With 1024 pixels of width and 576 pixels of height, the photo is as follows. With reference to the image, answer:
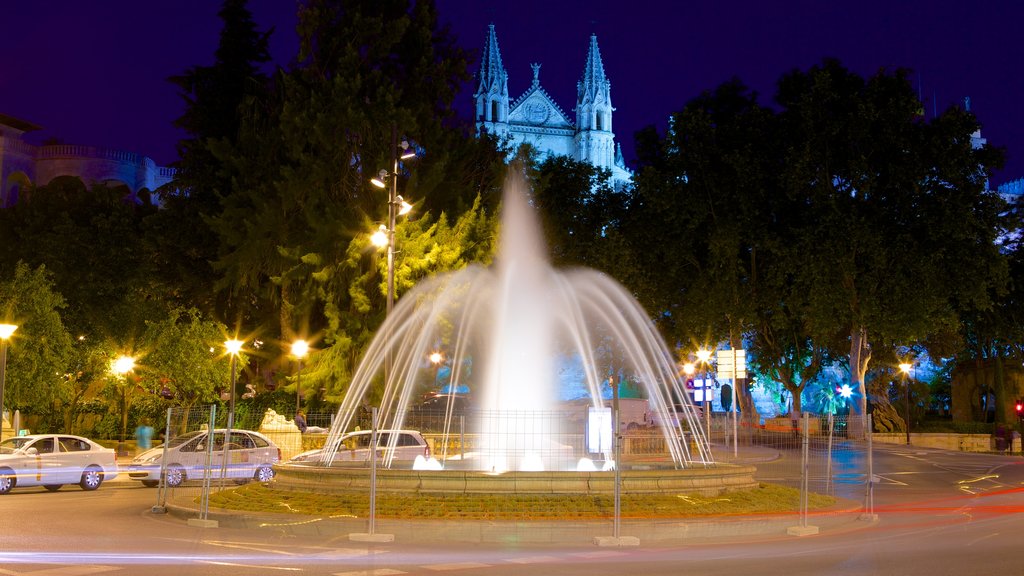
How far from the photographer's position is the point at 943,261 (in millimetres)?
44312

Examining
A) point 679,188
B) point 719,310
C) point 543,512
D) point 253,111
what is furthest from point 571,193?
point 543,512

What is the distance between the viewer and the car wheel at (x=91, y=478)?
1004 inches

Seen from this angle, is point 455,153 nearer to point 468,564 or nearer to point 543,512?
point 543,512

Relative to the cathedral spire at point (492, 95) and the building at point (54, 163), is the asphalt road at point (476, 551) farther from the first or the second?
the cathedral spire at point (492, 95)

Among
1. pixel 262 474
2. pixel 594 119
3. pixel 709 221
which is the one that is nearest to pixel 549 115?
pixel 594 119

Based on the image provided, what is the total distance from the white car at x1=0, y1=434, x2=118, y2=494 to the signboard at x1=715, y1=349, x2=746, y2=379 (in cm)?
1955

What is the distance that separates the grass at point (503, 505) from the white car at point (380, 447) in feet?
15.4

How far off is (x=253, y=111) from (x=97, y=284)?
1215 centimetres

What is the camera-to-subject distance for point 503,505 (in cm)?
1611

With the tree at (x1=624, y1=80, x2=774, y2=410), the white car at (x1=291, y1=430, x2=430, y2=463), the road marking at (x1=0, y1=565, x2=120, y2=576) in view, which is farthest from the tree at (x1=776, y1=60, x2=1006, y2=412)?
the road marking at (x1=0, y1=565, x2=120, y2=576)

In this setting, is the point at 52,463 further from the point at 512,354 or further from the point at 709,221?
the point at 709,221

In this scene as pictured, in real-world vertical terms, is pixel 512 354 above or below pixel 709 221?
below

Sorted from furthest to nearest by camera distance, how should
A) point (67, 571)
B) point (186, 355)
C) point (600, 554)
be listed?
point (186, 355) < point (600, 554) < point (67, 571)

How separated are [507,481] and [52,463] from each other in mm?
14308
